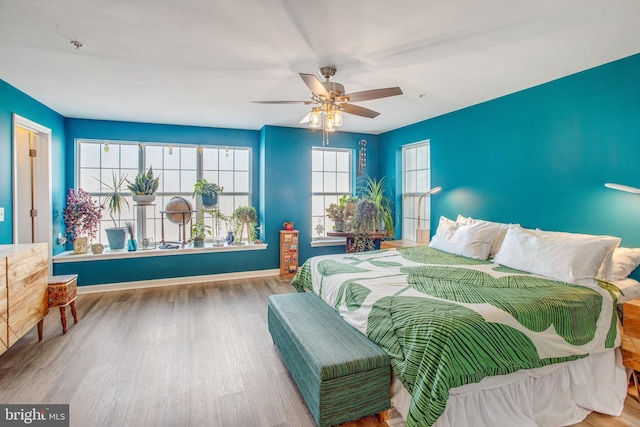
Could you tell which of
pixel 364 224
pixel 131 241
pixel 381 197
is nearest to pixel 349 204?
pixel 364 224

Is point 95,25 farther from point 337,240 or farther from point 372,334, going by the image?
point 337,240

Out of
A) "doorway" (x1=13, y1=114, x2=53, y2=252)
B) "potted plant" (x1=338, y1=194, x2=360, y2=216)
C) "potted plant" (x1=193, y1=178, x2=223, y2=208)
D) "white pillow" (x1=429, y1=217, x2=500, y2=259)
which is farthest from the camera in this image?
"potted plant" (x1=338, y1=194, x2=360, y2=216)

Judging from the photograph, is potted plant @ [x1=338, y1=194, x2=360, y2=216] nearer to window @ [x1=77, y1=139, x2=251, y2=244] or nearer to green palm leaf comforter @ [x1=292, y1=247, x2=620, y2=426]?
window @ [x1=77, y1=139, x2=251, y2=244]

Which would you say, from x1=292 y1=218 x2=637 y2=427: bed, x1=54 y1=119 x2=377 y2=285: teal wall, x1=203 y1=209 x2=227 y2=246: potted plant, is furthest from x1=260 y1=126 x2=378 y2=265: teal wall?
x1=292 y1=218 x2=637 y2=427: bed

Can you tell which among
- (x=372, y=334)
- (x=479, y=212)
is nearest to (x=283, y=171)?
(x=479, y=212)

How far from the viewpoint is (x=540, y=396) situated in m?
2.00

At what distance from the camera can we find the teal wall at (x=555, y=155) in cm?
272

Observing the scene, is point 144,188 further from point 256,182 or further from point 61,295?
point 61,295

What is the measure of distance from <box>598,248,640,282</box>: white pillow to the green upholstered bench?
1931 millimetres

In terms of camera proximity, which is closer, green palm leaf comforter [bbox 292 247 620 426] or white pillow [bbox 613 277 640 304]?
green palm leaf comforter [bbox 292 247 620 426]

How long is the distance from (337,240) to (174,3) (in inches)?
177

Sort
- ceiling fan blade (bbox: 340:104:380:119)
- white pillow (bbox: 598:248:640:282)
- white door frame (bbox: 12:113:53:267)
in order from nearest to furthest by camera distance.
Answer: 1. white pillow (bbox: 598:248:640:282)
2. ceiling fan blade (bbox: 340:104:380:119)
3. white door frame (bbox: 12:113:53:267)

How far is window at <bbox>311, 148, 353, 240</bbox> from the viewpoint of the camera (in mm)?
5832

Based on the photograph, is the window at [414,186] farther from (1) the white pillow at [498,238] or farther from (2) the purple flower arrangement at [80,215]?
(2) the purple flower arrangement at [80,215]
